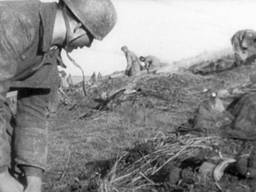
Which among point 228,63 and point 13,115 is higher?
point 13,115

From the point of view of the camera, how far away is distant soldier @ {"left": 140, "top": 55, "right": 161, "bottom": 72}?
15834 millimetres

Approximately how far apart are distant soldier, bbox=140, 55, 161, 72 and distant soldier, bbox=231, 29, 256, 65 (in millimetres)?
1968

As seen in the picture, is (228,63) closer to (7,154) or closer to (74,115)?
(74,115)

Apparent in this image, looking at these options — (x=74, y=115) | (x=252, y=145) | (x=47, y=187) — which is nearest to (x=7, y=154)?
(x=47, y=187)

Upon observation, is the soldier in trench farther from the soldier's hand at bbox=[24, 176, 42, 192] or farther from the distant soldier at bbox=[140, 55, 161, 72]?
the distant soldier at bbox=[140, 55, 161, 72]

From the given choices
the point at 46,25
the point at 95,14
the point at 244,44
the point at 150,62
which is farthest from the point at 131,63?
the point at 46,25

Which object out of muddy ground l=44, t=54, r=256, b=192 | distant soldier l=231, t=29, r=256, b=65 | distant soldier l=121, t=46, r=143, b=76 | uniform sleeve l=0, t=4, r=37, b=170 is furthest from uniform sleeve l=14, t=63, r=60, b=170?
distant soldier l=121, t=46, r=143, b=76

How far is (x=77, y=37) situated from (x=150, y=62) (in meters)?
12.6

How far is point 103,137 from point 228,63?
5929 mm

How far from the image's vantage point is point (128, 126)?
34.0 feet

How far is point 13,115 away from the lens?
393 centimetres

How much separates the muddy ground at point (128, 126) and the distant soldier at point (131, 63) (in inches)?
16.4

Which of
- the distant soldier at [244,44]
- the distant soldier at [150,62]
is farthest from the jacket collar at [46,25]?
the distant soldier at [150,62]

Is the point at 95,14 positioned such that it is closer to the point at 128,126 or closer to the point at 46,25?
the point at 46,25
